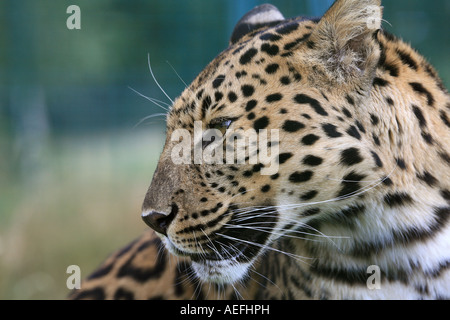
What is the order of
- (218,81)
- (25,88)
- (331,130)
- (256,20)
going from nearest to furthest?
(331,130) → (218,81) → (256,20) → (25,88)

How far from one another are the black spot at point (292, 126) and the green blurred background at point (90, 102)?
5016 mm

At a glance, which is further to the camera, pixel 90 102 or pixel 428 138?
pixel 90 102

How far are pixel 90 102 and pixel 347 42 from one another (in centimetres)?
945

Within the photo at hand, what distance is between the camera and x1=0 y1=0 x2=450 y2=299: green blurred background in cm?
845

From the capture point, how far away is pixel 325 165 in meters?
3.10

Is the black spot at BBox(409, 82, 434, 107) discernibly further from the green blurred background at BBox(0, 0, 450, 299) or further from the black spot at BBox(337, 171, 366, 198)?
the green blurred background at BBox(0, 0, 450, 299)

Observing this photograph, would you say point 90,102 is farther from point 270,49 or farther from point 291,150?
point 291,150

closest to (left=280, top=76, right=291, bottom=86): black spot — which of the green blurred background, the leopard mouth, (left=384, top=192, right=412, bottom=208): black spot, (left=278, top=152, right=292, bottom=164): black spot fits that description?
(left=278, top=152, right=292, bottom=164): black spot

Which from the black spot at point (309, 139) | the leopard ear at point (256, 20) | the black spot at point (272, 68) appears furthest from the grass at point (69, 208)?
the black spot at point (309, 139)

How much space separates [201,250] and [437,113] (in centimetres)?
154

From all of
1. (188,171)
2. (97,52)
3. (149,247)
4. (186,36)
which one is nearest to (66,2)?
(97,52)

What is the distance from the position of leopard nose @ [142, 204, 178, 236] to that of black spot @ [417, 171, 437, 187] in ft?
4.37

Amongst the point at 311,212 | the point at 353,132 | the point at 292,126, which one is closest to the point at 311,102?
the point at 292,126
